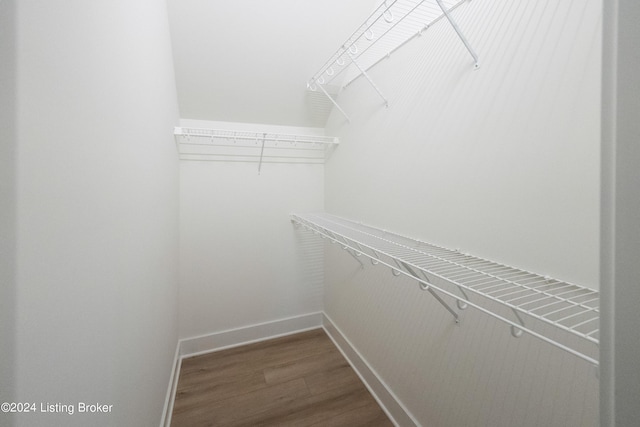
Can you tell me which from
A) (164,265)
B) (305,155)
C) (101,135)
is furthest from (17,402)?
(305,155)

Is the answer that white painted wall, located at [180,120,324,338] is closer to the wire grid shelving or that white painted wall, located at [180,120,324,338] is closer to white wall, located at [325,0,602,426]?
the wire grid shelving

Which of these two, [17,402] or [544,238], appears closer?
[17,402]

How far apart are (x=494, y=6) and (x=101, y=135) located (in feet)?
3.98

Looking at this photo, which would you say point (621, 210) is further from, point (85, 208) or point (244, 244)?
point (244, 244)

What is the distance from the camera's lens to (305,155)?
2.13 meters

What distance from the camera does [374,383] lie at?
4.89ft

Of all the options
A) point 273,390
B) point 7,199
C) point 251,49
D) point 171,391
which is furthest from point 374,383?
point 251,49

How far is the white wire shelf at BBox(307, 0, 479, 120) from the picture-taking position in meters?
0.92

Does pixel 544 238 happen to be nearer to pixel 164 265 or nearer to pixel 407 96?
pixel 407 96

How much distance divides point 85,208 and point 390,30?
1.39 m

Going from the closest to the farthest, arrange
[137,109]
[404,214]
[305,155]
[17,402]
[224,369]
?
1. [17,402]
2. [137,109]
3. [404,214]
4. [224,369]
5. [305,155]

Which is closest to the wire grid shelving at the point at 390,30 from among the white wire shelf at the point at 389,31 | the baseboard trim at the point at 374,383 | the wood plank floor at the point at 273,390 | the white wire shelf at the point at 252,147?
the white wire shelf at the point at 389,31

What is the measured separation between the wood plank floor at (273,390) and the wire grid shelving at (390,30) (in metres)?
1.83

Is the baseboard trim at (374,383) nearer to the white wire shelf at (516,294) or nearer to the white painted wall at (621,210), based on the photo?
the white wire shelf at (516,294)
